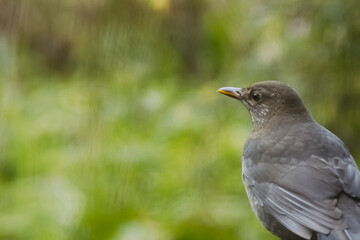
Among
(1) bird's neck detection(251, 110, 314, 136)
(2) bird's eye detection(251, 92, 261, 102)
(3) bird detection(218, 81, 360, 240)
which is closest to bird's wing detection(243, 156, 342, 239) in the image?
(3) bird detection(218, 81, 360, 240)

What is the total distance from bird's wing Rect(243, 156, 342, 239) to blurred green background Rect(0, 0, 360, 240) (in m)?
0.88

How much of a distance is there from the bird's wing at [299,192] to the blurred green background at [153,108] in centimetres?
88

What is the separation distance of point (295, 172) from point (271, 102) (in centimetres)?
47

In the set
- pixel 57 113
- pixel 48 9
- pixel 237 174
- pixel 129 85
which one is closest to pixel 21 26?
pixel 48 9

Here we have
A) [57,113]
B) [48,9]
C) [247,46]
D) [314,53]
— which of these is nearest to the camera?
[314,53]

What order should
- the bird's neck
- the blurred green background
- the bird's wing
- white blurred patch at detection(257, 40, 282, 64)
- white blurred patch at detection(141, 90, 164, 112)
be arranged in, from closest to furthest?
the bird's wing < the bird's neck < the blurred green background < white blurred patch at detection(257, 40, 282, 64) < white blurred patch at detection(141, 90, 164, 112)

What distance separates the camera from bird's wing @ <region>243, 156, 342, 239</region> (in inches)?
106

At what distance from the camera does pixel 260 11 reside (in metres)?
4.37

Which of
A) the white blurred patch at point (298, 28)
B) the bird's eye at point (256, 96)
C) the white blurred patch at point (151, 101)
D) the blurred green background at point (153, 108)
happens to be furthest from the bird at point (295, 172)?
the white blurred patch at point (151, 101)

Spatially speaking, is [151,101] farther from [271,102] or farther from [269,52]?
[271,102]

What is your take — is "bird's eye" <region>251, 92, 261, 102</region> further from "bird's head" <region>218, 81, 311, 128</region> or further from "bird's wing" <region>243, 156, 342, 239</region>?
"bird's wing" <region>243, 156, 342, 239</region>

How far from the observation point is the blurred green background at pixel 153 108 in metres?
4.04

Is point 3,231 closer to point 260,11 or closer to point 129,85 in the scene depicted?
point 129,85

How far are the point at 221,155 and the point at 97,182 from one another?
0.89 metres
